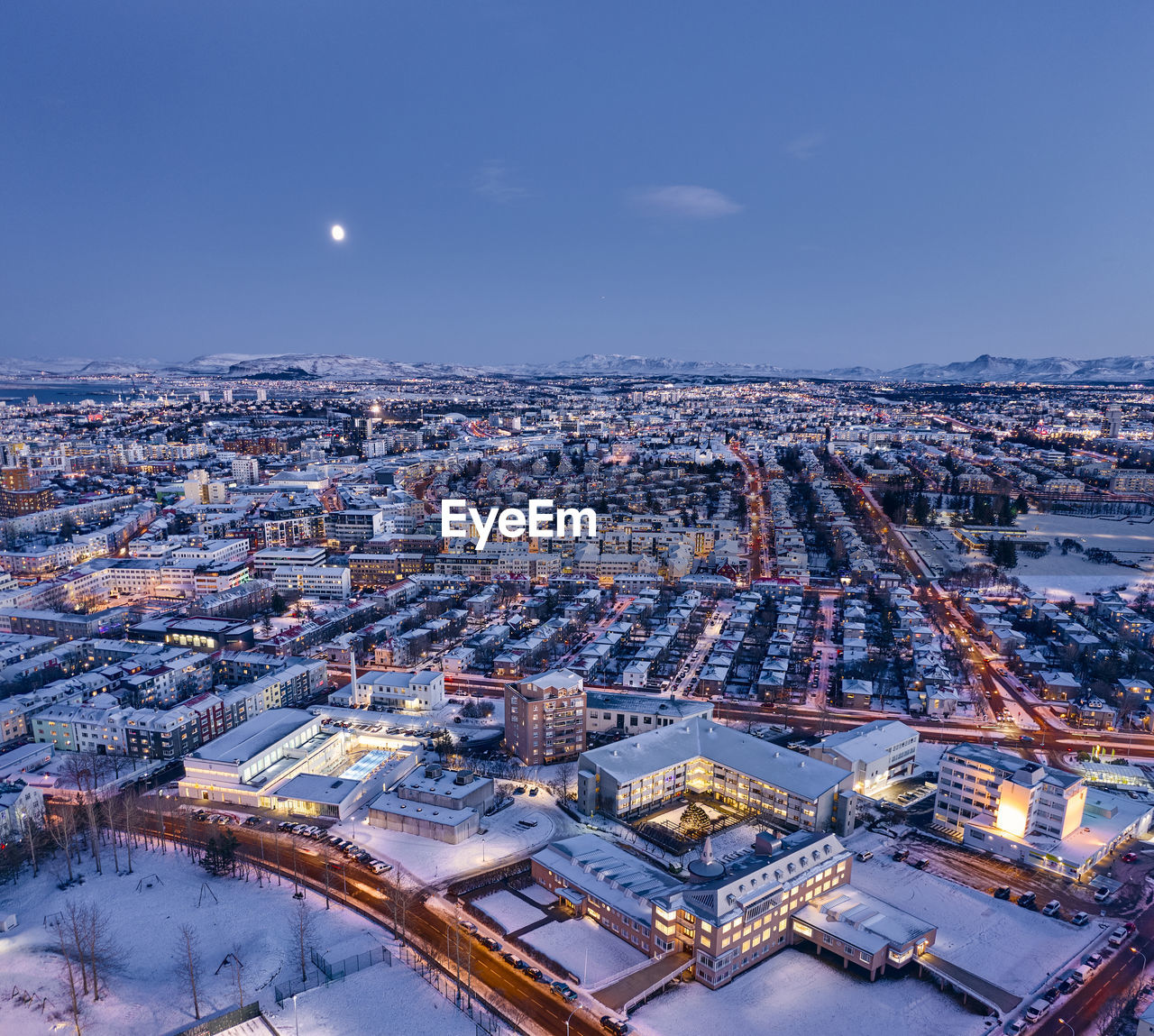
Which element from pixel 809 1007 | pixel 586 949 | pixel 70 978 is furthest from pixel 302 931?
A: pixel 809 1007

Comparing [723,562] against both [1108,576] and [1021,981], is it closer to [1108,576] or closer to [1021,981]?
[1108,576]

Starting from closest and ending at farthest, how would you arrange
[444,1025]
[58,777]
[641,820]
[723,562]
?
[444,1025] < [641,820] < [58,777] < [723,562]

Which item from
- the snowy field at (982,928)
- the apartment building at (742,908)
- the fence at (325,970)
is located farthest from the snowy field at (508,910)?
the snowy field at (982,928)

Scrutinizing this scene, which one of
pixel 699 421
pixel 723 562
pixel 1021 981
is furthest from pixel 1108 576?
pixel 699 421

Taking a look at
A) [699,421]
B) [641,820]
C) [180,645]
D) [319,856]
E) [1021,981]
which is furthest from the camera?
[699,421]

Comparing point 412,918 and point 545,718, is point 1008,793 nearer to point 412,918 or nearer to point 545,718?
point 545,718

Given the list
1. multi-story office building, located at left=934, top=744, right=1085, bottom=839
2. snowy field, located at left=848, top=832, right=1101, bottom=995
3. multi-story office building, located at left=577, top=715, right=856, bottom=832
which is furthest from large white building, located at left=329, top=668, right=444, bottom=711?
multi-story office building, located at left=934, top=744, right=1085, bottom=839
